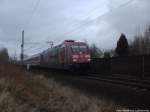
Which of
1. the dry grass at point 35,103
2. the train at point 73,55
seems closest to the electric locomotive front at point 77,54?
the train at point 73,55

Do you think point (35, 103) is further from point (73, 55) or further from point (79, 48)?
point (79, 48)

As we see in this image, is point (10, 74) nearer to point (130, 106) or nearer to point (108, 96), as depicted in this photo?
point (108, 96)

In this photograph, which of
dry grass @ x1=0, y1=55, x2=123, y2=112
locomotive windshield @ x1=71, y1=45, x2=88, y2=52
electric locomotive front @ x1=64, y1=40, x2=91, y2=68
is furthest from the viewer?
locomotive windshield @ x1=71, y1=45, x2=88, y2=52

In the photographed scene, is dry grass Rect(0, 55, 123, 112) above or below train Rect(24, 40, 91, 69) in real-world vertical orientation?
below

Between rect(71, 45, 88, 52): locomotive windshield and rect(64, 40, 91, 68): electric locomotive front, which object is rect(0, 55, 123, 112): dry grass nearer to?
rect(64, 40, 91, 68): electric locomotive front

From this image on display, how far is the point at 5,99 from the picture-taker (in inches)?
443

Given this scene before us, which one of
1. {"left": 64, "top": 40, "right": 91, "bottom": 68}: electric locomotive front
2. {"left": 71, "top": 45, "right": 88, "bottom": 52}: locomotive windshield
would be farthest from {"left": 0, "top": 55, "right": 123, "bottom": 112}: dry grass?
{"left": 71, "top": 45, "right": 88, "bottom": 52}: locomotive windshield

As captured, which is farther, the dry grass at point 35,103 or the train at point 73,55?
the train at point 73,55

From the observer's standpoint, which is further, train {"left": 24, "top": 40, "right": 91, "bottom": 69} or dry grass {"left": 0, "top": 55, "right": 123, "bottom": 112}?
train {"left": 24, "top": 40, "right": 91, "bottom": 69}

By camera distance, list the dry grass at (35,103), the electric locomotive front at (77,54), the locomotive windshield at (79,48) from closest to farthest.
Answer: the dry grass at (35,103) < the electric locomotive front at (77,54) < the locomotive windshield at (79,48)

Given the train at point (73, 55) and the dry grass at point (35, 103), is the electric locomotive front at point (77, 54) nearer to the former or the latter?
the train at point (73, 55)

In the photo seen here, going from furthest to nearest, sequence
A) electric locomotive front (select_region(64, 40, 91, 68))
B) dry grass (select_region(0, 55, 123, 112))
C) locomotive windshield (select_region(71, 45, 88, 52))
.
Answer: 1. locomotive windshield (select_region(71, 45, 88, 52))
2. electric locomotive front (select_region(64, 40, 91, 68))
3. dry grass (select_region(0, 55, 123, 112))

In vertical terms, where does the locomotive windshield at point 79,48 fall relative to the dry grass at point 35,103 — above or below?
above

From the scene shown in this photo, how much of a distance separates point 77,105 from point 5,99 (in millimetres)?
2326
